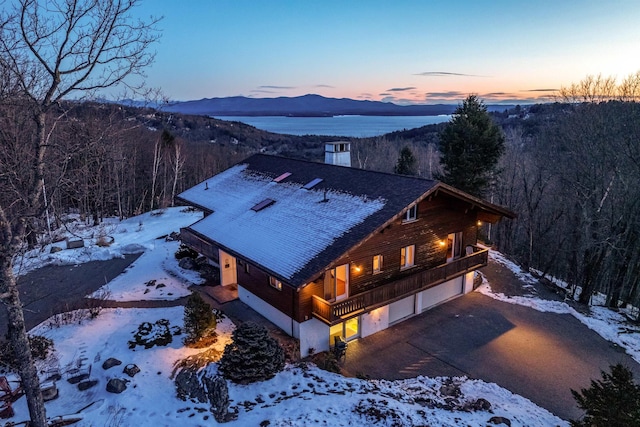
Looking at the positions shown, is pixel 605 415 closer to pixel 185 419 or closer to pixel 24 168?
pixel 185 419

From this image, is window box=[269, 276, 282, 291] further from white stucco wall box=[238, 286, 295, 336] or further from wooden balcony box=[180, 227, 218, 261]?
wooden balcony box=[180, 227, 218, 261]

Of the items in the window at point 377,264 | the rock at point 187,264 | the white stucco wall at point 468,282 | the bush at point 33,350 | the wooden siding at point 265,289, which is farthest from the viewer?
the rock at point 187,264

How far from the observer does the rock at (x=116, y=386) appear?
39.0ft

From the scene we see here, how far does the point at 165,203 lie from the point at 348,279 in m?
31.5

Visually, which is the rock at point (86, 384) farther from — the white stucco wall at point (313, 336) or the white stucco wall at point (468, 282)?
the white stucco wall at point (468, 282)

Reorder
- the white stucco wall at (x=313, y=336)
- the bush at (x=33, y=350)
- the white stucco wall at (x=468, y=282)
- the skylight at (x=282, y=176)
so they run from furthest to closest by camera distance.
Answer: the skylight at (x=282, y=176) < the white stucco wall at (x=468, y=282) < the white stucco wall at (x=313, y=336) < the bush at (x=33, y=350)

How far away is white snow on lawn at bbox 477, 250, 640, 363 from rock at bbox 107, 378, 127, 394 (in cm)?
1720

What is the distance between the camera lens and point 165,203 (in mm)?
41438

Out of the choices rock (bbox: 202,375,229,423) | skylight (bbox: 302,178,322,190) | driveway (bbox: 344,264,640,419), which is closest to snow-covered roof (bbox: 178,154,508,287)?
skylight (bbox: 302,178,322,190)

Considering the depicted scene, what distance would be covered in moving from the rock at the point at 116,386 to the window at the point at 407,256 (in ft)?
37.4

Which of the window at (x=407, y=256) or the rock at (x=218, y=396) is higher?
the window at (x=407, y=256)

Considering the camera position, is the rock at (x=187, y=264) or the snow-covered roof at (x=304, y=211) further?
the rock at (x=187, y=264)

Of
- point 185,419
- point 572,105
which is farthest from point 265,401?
point 572,105

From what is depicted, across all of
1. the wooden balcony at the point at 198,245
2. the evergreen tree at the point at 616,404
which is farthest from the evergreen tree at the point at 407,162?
the evergreen tree at the point at 616,404
